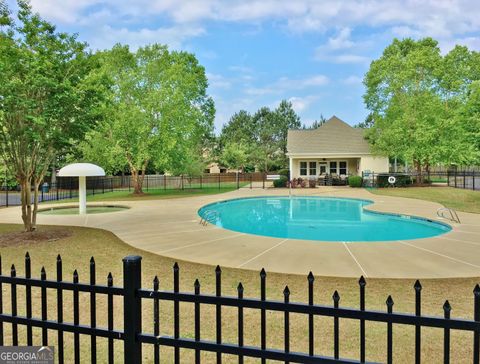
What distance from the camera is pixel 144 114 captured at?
20094mm

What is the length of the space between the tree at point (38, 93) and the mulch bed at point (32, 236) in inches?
15.9

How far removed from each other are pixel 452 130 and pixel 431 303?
77.5 feet

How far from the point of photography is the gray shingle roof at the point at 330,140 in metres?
30.0

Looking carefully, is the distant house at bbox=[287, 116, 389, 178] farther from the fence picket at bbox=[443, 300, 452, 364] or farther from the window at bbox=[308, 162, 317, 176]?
the fence picket at bbox=[443, 300, 452, 364]

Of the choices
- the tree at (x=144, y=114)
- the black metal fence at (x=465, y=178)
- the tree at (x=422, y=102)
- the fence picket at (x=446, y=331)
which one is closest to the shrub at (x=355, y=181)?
the tree at (x=422, y=102)

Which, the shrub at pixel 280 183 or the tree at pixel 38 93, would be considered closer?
the tree at pixel 38 93

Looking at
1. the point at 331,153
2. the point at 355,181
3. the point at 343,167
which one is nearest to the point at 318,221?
the point at 355,181

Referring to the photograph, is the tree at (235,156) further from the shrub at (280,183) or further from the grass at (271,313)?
the grass at (271,313)

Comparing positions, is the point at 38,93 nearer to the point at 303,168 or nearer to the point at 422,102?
the point at 422,102

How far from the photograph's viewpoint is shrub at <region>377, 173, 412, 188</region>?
84.8 ft

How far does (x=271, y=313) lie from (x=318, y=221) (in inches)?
376

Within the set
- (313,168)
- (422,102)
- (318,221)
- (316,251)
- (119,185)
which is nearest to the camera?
(316,251)

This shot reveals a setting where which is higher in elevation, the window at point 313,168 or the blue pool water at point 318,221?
the window at point 313,168

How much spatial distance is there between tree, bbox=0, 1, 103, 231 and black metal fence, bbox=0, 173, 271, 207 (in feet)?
40.1
